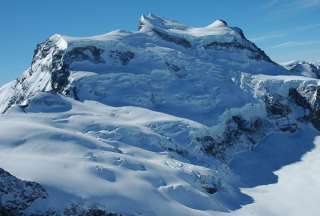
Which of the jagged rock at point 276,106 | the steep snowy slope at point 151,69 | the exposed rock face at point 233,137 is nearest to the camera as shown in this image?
the exposed rock face at point 233,137

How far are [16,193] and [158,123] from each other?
80.0ft

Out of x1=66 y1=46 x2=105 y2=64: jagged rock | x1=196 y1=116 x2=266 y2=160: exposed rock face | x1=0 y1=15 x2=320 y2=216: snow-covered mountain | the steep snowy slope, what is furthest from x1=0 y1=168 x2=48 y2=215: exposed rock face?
x1=66 y1=46 x2=105 y2=64: jagged rock

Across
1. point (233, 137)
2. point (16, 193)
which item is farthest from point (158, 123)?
point (16, 193)

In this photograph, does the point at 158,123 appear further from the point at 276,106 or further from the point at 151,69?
the point at 276,106

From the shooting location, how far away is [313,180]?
48.2 m

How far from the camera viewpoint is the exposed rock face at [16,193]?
31000 mm

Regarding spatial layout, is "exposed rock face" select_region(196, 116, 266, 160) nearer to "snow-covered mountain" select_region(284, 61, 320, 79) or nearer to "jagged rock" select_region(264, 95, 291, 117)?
"jagged rock" select_region(264, 95, 291, 117)

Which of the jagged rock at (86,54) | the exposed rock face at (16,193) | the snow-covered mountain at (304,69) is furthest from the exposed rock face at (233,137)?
the snow-covered mountain at (304,69)

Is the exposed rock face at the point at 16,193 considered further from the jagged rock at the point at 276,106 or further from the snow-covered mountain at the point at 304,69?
the snow-covered mountain at the point at 304,69

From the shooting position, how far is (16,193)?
31.6 meters

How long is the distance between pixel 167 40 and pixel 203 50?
615 centimetres

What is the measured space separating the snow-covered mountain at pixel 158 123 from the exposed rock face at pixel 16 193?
0.40m

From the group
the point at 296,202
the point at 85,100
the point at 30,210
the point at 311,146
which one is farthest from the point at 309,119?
the point at 30,210

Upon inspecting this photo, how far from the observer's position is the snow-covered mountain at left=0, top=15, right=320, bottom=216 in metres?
36.3
